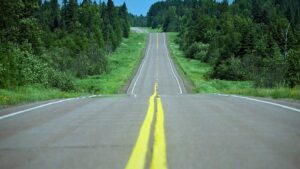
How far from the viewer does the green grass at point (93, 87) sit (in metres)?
18.4

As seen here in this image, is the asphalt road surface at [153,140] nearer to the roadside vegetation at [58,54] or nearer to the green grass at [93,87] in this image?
the green grass at [93,87]

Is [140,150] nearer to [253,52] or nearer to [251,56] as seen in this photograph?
[251,56]

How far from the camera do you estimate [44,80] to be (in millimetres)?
33469

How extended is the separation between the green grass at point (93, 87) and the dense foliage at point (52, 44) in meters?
1.41

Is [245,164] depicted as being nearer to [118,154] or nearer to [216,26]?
[118,154]

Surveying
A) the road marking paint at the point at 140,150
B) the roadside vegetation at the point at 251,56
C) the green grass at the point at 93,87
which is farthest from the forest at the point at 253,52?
the road marking paint at the point at 140,150

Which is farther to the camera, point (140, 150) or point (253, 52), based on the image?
point (253, 52)

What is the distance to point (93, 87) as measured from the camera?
5256 cm

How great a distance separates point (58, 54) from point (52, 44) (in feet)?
37.4

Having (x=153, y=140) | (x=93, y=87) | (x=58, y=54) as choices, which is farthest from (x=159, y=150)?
(x=58, y=54)

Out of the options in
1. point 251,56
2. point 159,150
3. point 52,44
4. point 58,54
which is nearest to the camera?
point 159,150

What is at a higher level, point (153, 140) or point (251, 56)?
point (153, 140)

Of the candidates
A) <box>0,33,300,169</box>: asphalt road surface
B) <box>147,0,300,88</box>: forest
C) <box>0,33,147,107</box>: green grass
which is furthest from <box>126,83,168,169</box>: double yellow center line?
<box>147,0,300,88</box>: forest

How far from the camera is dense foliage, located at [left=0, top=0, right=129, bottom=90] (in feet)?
98.0
